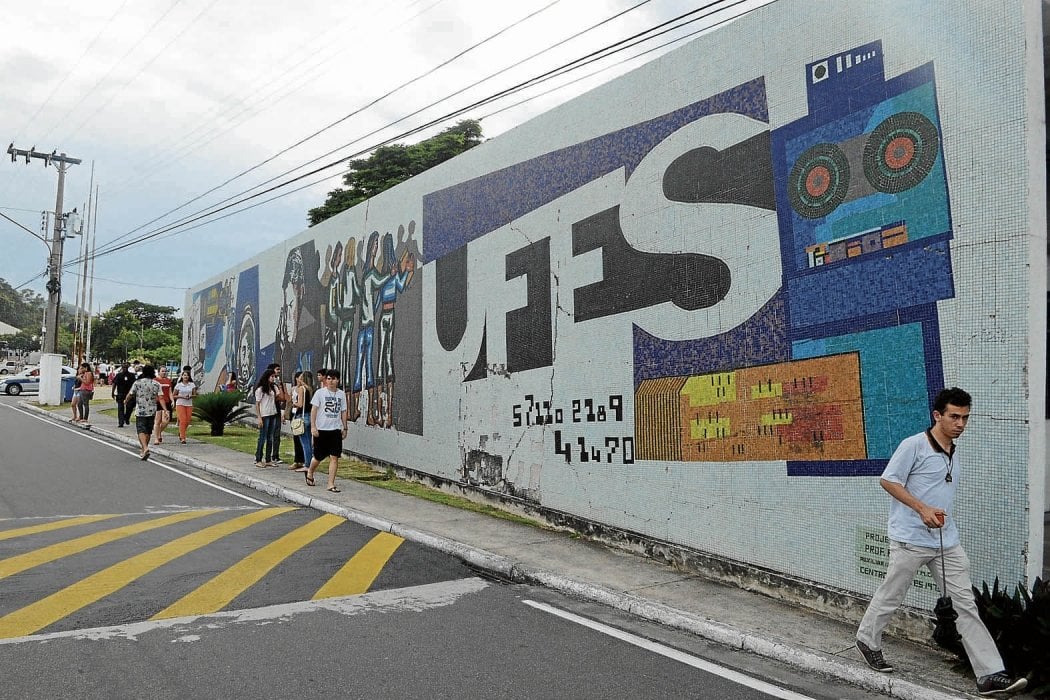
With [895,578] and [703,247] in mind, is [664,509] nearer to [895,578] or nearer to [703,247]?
[703,247]

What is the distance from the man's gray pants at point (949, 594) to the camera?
4.32m

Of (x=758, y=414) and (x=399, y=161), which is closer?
(x=758, y=414)

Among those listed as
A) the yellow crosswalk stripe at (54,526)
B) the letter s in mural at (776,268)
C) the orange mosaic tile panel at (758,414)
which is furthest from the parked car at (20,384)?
the orange mosaic tile panel at (758,414)

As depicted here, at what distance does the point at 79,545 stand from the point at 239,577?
2.13 meters

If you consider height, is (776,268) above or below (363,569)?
above

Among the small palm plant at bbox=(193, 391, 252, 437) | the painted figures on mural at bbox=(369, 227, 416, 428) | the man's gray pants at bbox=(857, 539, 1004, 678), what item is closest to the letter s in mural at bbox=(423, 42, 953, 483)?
the man's gray pants at bbox=(857, 539, 1004, 678)

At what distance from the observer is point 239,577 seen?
6461 millimetres

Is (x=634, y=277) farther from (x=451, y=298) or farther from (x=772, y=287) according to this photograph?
(x=451, y=298)

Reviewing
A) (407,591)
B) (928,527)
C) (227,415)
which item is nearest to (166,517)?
(407,591)

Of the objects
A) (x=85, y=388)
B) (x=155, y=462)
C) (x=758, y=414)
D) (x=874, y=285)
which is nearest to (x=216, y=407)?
(x=155, y=462)

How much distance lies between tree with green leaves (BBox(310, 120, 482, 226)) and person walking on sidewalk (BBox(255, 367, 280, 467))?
88.0 feet

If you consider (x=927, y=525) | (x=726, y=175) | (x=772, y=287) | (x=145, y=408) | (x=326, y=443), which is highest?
(x=726, y=175)

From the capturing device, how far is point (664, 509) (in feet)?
25.0

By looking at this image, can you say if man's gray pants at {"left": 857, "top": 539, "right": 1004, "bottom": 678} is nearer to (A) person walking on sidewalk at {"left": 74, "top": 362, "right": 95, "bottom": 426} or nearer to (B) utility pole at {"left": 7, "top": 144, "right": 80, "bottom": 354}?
(A) person walking on sidewalk at {"left": 74, "top": 362, "right": 95, "bottom": 426}
